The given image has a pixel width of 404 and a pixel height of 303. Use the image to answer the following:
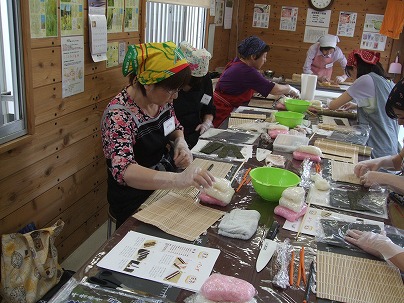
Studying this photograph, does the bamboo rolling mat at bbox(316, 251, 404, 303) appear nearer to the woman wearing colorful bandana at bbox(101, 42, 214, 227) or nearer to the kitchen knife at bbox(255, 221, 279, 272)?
the kitchen knife at bbox(255, 221, 279, 272)

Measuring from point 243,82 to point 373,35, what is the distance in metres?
3.56

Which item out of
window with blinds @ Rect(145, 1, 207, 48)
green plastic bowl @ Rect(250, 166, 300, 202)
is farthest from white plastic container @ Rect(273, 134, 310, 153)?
window with blinds @ Rect(145, 1, 207, 48)

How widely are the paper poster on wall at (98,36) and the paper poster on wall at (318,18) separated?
4.43 metres

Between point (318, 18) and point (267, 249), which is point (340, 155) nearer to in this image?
point (267, 249)

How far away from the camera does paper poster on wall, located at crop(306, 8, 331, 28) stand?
19.5 ft

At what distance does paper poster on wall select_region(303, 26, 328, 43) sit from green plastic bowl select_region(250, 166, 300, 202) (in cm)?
490

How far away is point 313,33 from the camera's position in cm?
607

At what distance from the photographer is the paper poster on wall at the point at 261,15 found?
618 cm

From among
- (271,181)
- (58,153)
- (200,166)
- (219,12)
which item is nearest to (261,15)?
(219,12)

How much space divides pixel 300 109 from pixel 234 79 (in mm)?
580

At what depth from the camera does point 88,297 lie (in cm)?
100

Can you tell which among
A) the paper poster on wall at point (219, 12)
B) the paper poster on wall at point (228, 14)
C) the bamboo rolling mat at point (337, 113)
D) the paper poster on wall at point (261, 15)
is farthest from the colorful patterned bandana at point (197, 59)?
the paper poster on wall at point (261, 15)

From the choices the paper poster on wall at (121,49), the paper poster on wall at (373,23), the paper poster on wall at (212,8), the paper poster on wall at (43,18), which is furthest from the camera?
the paper poster on wall at (373,23)

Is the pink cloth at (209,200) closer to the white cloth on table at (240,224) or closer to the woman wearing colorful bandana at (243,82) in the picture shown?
the white cloth on table at (240,224)
